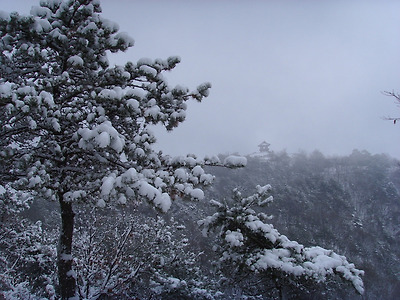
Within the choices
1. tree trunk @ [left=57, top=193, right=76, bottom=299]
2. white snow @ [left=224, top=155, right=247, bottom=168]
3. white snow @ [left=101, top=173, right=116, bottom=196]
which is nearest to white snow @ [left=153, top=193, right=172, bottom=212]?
white snow @ [left=101, top=173, right=116, bottom=196]

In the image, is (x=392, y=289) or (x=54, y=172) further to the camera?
(x=392, y=289)

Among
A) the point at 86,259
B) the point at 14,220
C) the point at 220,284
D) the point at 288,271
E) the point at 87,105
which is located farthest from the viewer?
the point at 14,220

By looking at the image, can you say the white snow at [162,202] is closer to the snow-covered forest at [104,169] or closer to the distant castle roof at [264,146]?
the snow-covered forest at [104,169]

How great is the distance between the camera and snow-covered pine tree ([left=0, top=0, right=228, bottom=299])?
3723mm

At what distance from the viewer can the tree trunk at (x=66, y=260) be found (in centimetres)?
480

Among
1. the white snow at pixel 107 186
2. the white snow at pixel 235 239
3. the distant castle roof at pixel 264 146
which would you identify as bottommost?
the white snow at pixel 107 186

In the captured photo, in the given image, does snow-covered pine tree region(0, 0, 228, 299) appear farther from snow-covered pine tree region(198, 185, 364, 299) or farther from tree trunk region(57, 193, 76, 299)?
snow-covered pine tree region(198, 185, 364, 299)

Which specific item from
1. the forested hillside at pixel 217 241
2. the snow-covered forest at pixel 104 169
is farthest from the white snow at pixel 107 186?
the forested hillside at pixel 217 241

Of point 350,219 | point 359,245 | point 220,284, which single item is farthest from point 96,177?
point 350,219

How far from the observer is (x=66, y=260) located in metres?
4.89

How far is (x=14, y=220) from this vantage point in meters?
10.7

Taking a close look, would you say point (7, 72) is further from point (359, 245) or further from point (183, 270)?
point (359, 245)

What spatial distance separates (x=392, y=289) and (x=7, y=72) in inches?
1937

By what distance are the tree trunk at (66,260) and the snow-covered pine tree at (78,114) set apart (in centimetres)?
2
